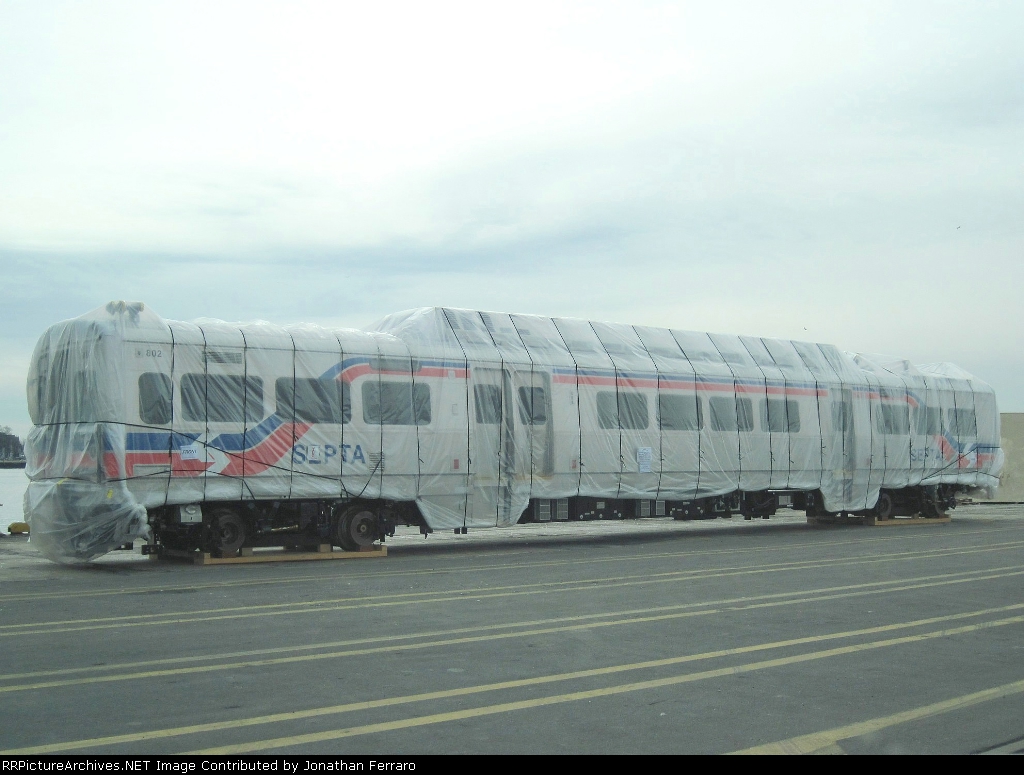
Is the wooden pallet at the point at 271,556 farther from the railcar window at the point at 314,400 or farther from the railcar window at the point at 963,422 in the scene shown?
the railcar window at the point at 963,422

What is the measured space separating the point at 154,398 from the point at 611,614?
874 cm

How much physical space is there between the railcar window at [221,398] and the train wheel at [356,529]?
97.7 inches

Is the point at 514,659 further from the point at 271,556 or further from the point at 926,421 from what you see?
the point at 926,421

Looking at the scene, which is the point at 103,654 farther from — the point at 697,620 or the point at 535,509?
the point at 535,509

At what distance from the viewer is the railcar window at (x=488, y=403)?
62.7 feet

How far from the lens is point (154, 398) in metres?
15.7

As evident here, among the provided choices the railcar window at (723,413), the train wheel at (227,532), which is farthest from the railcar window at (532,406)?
the train wheel at (227,532)

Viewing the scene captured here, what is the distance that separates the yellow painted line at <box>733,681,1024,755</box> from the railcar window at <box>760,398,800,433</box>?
54.9 feet

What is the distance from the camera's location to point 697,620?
33.4ft

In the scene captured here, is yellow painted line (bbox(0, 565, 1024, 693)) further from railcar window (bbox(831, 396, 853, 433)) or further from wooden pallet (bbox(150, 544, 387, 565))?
railcar window (bbox(831, 396, 853, 433))

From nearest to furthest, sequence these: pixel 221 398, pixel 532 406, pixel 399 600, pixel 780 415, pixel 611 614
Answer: pixel 611 614
pixel 399 600
pixel 221 398
pixel 532 406
pixel 780 415

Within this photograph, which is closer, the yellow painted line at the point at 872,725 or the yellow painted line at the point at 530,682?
the yellow painted line at the point at 872,725

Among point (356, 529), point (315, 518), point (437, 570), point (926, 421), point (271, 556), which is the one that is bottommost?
point (437, 570)

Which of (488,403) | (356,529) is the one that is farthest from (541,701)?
(488,403)
